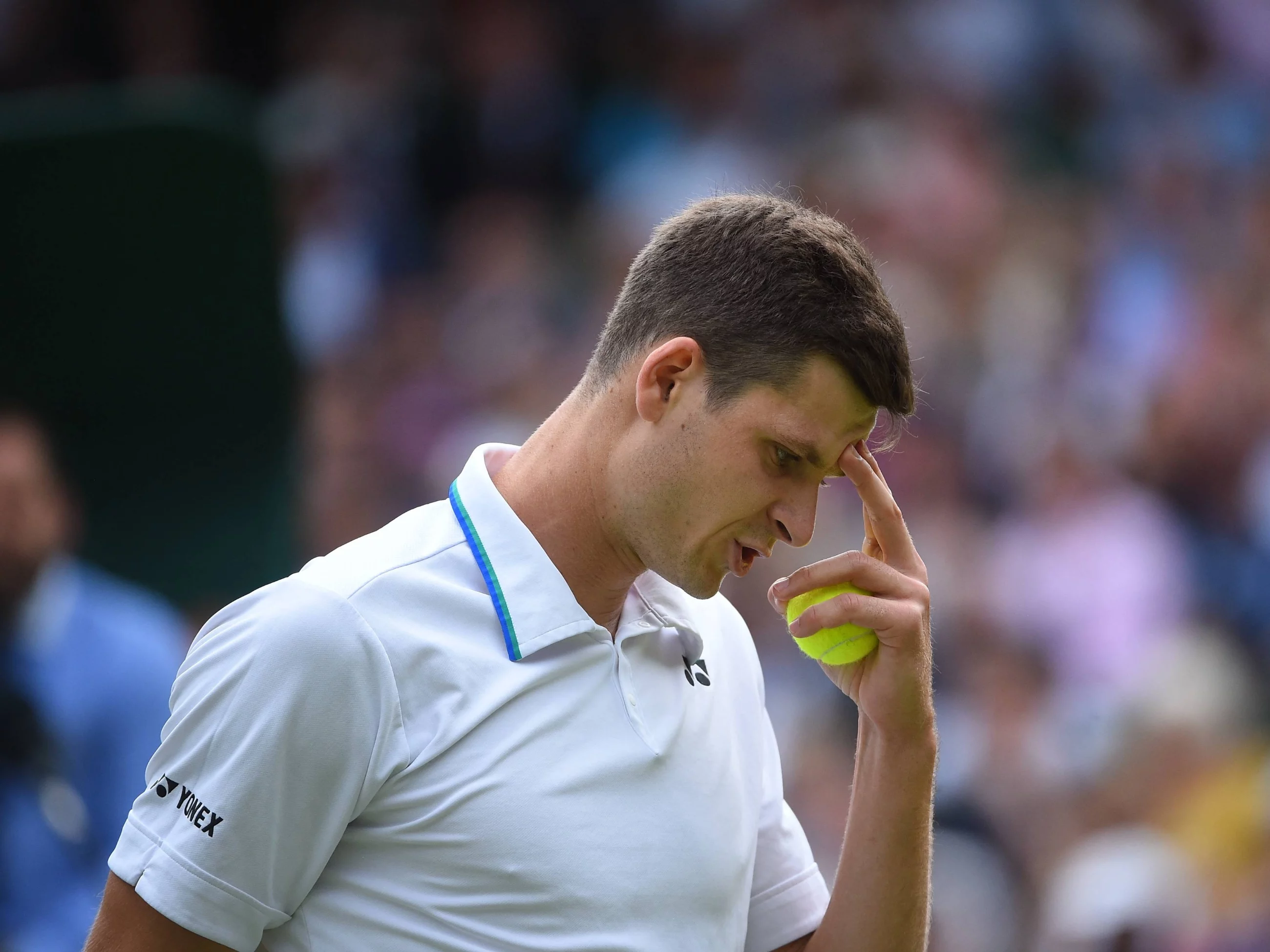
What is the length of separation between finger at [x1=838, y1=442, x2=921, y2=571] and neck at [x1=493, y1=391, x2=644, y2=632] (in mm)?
297

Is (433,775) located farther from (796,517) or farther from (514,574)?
(796,517)

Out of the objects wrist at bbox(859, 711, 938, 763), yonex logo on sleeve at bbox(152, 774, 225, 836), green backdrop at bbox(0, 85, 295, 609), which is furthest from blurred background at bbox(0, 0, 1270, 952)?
yonex logo on sleeve at bbox(152, 774, 225, 836)

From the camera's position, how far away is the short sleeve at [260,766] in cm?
174

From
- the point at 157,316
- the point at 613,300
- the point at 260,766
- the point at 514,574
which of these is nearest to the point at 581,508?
the point at 514,574

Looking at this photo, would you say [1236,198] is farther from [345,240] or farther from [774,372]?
[774,372]

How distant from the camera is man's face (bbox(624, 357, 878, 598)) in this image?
1.94 m

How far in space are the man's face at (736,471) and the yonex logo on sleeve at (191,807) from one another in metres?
0.60

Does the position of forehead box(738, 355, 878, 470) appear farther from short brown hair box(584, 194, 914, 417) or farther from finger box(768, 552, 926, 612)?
finger box(768, 552, 926, 612)

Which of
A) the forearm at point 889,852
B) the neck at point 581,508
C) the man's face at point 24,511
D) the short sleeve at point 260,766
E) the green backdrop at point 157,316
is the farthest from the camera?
the man's face at point 24,511

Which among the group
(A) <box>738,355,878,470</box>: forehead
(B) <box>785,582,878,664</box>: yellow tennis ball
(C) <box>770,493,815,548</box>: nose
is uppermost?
(A) <box>738,355,878,470</box>: forehead

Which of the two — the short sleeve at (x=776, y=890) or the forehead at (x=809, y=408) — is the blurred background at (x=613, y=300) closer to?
the forehead at (x=809, y=408)

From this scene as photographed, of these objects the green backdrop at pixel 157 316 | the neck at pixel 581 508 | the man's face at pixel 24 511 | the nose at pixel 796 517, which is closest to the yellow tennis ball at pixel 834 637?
the nose at pixel 796 517

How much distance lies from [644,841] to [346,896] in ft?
1.15

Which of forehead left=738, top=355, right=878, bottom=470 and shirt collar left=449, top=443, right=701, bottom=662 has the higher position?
forehead left=738, top=355, right=878, bottom=470
